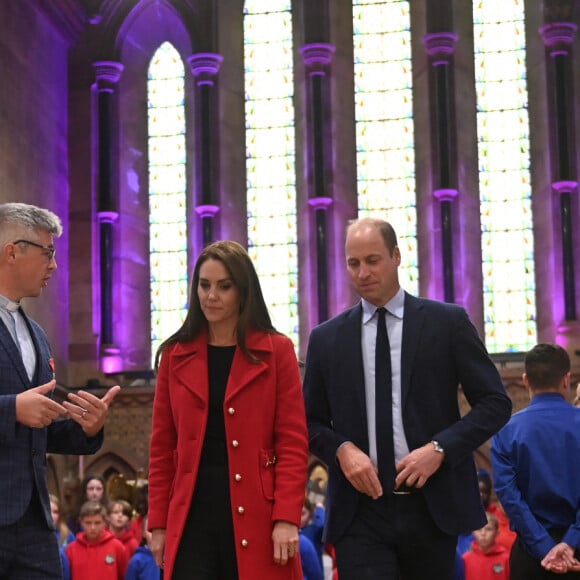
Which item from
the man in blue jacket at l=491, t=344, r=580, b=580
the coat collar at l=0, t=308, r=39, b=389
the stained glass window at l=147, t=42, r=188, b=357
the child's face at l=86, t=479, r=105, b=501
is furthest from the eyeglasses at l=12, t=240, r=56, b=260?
the stained glass window at l=147, t=42, r=188, b=357

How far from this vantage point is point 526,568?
5582 mm

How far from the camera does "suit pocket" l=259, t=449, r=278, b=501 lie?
4.37m

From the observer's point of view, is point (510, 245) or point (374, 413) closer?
point (374, 413)

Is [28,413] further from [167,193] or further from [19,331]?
[167,193]

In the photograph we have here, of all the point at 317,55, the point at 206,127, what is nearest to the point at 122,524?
the point at 206,127

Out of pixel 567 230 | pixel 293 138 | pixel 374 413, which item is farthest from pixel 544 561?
pixel 293 138

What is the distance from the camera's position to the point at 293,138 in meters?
20.5

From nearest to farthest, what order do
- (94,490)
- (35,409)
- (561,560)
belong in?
(35,409), (561,560), (94,490)

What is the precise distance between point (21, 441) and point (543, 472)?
2.32 metres

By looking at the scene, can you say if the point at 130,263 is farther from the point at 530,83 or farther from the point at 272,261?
the point at 530,83

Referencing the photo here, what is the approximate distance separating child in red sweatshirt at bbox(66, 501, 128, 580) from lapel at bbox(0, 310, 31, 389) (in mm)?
6034

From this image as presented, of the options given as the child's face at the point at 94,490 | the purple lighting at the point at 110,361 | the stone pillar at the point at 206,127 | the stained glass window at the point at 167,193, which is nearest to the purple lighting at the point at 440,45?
the stone pillar at the point at 206,127

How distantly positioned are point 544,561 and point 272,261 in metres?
14.9

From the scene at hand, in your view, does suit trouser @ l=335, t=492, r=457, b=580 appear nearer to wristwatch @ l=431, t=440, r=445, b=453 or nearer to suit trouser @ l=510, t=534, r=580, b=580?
wristwatch @ l=431, t=440, r=445, b=453
